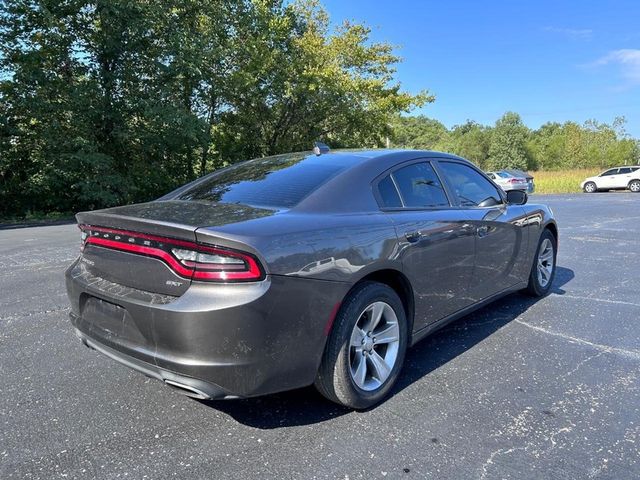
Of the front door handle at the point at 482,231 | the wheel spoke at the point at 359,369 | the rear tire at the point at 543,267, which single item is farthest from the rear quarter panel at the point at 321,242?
the rear tire at the point at 543,267

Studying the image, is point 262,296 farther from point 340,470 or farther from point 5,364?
point 5,364

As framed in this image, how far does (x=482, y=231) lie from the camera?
3828 mm

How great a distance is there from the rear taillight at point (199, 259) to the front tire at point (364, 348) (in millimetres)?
652

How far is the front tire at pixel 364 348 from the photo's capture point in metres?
2.64

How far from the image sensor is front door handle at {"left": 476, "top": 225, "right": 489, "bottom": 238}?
12.4 feet

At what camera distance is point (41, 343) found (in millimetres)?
3848

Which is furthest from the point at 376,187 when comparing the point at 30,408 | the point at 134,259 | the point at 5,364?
the point at 5,364

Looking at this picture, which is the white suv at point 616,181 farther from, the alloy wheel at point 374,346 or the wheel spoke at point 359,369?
the wheel spoke at point 359,369

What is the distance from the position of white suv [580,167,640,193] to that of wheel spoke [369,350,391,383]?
1215 inches

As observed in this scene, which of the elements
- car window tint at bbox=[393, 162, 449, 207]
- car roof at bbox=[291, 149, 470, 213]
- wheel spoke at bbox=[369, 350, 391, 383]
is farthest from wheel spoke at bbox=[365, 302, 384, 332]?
car window tint at bbox=[393, 162, 449, 207]

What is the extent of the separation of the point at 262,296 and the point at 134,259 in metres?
0.79

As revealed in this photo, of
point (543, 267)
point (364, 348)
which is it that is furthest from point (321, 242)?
point (543, 267)

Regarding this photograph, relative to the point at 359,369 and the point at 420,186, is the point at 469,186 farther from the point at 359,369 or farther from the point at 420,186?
the point at 359,369

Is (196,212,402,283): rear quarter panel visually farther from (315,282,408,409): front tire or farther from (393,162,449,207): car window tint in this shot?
(393,162,449,207): car window tint
